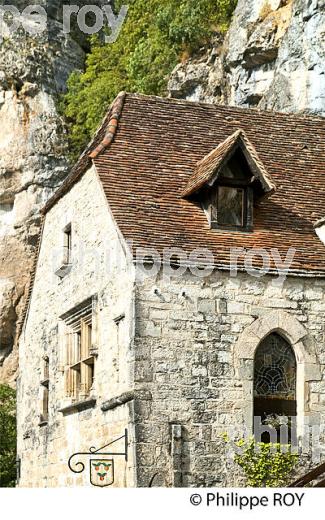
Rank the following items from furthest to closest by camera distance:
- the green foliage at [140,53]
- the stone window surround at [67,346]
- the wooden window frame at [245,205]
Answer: the green foliage at [140,53] < the stone window surround at [67,346] < the wooden window frame at [245,205]

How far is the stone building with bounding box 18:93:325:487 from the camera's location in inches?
679

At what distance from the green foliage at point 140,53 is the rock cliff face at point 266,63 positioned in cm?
104

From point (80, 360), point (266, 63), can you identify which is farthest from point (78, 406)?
point (266, 63)

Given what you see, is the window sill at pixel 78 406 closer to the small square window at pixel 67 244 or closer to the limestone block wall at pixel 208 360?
the limestone block wall at pixel 208 360

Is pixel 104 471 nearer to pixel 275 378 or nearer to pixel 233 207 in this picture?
pixel 275 378

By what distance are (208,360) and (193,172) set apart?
3.71 metres

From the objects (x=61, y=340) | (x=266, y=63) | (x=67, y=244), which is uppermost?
(x=266, y=63)

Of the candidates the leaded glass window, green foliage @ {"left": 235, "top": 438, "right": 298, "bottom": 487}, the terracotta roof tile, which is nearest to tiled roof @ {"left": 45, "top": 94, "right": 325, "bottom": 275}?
the terracotta roof tile

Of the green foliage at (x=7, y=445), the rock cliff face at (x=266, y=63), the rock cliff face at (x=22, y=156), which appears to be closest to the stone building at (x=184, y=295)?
the rock cliff face at (x=266, y=63)

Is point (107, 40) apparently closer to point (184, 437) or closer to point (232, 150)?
point (232, 150)

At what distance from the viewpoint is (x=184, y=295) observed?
17.6 m

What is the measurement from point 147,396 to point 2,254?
55.0ft

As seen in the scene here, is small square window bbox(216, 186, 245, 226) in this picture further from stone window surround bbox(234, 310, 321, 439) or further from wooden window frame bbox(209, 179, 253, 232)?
stone window surround bbox(234, 310, 321, 439)

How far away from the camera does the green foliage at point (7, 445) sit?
26031 mm
